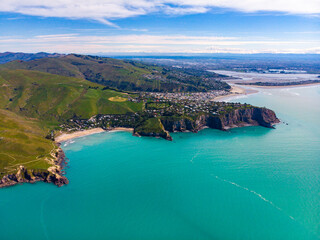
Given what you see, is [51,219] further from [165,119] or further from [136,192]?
[165,119]

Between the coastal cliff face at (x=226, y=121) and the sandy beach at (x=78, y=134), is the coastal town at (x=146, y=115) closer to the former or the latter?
the sandy beach at (x=78, y=134)

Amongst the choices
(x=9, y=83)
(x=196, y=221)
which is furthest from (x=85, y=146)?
(x=9, y=83)

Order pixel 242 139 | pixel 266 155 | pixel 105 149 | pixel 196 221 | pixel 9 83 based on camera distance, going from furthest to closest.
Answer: pixel 9 83
pixel 242 139
pixel 105 149
pixel 266 155
pixel 196 221

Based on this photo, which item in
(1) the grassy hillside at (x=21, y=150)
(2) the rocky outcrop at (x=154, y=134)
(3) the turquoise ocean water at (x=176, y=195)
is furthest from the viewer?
(2) the rocky outcrop at (x=154, y=134)

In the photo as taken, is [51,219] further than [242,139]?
No

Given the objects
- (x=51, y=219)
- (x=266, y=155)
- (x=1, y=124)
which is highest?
(x=1, y=124)

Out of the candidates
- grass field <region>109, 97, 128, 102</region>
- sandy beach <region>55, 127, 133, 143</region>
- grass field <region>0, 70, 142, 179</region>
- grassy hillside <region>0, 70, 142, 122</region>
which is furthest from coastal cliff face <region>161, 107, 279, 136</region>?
grass field <region>109, 97, 128, 102</region>

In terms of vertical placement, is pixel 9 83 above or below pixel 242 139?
above

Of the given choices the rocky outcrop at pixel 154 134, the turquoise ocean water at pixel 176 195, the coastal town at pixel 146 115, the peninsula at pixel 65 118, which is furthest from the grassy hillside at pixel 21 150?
the rocky outcrop at pixel 154 134
